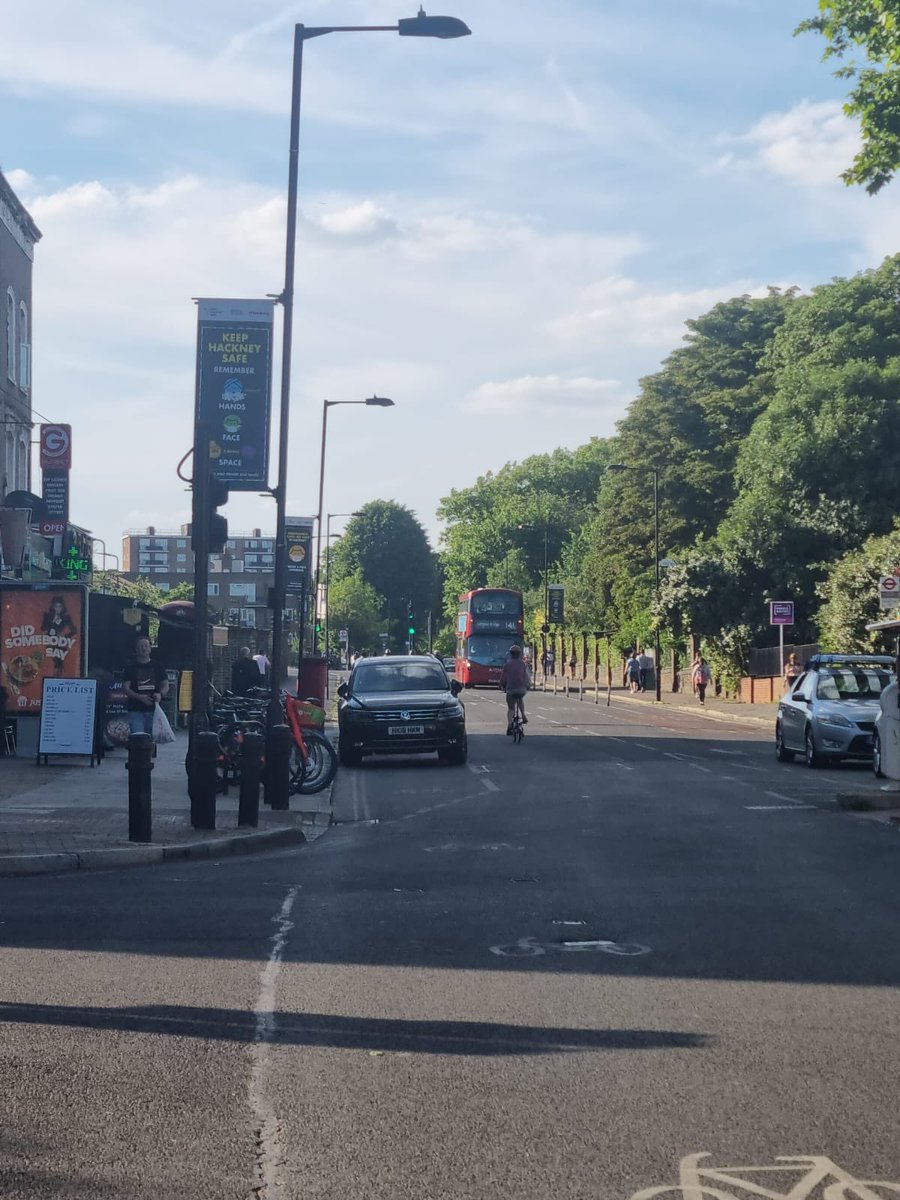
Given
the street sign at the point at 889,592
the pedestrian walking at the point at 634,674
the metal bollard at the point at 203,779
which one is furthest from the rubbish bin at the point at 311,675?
the pedestrian walking at the point at 634,674

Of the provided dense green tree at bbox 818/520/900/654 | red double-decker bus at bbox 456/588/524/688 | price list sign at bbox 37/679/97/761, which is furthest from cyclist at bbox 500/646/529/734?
red double-decker bus at bbox 456/588/524/688

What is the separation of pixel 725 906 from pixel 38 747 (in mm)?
13523

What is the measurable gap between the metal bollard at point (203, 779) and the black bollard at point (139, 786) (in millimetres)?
998

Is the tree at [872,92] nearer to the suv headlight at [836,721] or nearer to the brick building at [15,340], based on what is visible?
the suv headlight at [836,721]

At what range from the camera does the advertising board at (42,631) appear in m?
23.0

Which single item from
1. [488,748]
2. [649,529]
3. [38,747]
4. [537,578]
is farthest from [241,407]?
[537,578]

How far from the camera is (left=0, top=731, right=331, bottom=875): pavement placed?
12.5m

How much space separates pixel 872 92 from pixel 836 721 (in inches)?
381

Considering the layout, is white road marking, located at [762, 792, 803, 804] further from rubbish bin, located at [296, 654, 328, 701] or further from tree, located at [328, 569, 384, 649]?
tree, located at [328, 569, 384, 649]

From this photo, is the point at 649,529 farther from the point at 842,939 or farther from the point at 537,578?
the point at 842,939

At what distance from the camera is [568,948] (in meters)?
8.77

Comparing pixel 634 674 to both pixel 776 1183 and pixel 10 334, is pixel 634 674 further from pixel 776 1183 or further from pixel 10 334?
pixel 776 1183

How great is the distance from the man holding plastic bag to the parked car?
14.8 feet

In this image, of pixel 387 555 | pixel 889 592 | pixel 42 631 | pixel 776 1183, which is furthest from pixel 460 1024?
pixel 387 555
